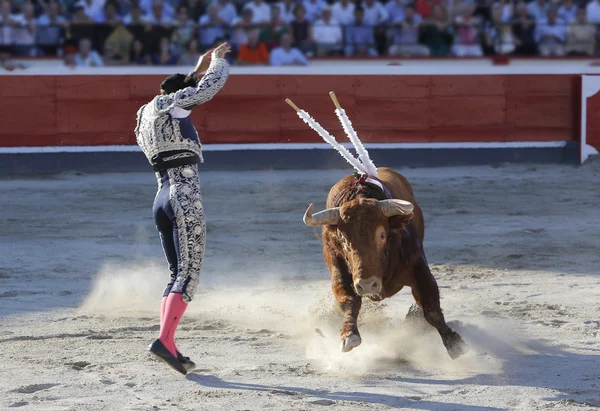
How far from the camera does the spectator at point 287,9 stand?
12125mm

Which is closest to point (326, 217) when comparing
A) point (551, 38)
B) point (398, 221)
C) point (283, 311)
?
point (398, 221)

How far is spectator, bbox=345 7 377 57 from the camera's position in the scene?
1203 centimetres

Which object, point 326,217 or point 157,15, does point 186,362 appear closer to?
point 326,217

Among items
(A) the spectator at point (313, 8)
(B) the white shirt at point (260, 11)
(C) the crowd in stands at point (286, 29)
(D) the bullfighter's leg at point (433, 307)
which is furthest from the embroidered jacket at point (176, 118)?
(A) the spectator at point (313, 8)

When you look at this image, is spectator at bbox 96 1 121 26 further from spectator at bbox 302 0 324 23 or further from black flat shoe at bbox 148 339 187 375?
black flat shoe at bbox 148 339 187 375

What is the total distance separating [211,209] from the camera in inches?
330

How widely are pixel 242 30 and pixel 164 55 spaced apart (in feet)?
3.11

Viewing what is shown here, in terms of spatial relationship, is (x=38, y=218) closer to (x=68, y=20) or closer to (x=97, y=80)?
(x=97, y=80)

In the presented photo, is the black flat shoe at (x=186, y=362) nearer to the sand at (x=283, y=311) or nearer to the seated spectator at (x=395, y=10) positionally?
the sand at (x=283, y=311)

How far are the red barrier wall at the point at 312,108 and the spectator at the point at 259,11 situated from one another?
151 centimetres

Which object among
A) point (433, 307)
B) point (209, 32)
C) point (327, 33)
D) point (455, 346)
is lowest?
point (455, 346)

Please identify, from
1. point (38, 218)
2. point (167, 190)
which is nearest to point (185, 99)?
point (167, 190)

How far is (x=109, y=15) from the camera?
1147 cm

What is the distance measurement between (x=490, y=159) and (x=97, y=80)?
403 centimetres
